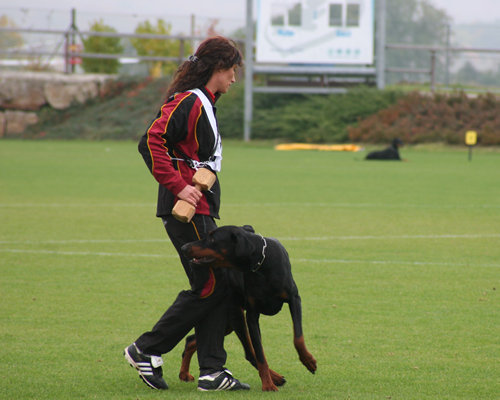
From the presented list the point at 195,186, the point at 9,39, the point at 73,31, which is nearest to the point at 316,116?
the point at 73,31

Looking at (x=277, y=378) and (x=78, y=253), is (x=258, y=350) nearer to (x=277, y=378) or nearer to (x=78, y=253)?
(x=277, y=378)

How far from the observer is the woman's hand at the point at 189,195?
4.34 m

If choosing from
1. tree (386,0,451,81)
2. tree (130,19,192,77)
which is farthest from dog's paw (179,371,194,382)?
tree (386,0,451,81)

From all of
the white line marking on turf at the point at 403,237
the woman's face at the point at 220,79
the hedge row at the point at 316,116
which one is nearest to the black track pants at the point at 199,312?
the woman's face at the point at 220,79

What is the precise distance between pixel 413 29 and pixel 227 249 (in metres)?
77.6

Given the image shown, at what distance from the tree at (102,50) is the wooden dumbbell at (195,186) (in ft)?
136

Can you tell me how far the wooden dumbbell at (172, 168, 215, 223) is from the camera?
432 centimetres

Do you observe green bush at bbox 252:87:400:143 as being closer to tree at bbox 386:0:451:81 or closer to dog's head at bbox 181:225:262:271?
tree at bbox 386:0:451:81

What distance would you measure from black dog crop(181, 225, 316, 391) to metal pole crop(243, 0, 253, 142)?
32749 millimetres

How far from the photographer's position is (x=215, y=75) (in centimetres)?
462

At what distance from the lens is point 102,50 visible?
4447 cm

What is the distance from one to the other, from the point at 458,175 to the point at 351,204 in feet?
23.5

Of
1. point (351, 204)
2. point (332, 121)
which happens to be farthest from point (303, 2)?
point (351, 204)

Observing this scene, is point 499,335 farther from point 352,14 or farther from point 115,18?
point 115,18
